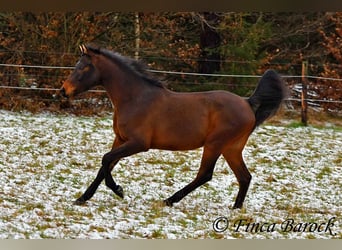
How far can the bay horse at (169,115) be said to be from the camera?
14.3 ft

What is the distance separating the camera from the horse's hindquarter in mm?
4387

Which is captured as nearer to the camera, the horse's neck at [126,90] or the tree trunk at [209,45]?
the horse's neck at [126,90]

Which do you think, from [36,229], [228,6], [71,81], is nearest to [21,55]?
[71,81]

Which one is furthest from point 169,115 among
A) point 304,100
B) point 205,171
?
point 304,100

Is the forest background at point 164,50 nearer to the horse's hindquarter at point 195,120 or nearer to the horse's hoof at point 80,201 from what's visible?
the horse's hindquarter at point 195,120

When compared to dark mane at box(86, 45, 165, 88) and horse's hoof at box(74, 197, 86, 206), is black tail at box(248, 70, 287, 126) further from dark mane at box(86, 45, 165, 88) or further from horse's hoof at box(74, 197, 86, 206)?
horse's hoof at box(74, 197, 86, 206)

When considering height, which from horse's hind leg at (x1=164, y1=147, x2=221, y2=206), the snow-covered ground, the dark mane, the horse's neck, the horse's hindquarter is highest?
the dark mane

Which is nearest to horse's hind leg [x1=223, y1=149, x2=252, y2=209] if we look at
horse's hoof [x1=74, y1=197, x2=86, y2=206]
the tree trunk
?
horse's hoof [x1=74, y1=197, x2=86, y2=206]

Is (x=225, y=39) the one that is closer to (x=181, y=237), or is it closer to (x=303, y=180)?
(x=303, y=180)

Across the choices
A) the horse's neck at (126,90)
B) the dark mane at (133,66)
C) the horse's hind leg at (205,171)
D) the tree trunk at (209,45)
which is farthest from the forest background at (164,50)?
the horse's hind leg at (205,171)

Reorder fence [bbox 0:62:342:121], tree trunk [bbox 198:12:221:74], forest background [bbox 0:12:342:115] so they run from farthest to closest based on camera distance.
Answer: tree trunk [bbox 198:12:221:74] < forest background [bbox 0:12:342:115] < fence [bbox 0:62:342:121]

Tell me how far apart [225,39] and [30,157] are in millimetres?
5737

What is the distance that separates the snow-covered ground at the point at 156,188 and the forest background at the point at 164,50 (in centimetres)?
131

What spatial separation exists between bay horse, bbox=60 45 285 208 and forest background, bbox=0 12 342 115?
5.04 m
